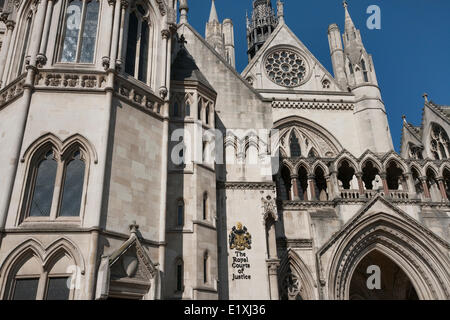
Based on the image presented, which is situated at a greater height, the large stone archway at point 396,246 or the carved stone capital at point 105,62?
the carved stone capital at point 105,62

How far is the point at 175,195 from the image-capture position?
532 inches

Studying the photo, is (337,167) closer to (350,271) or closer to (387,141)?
(350,271)

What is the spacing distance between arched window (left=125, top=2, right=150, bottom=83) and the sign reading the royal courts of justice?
6781mm

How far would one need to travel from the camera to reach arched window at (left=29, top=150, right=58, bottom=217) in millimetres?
10227

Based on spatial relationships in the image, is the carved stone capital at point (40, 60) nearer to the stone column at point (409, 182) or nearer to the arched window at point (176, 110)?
the arched window at point (176, 110)

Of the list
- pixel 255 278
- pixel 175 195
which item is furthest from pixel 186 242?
pixel 255 278

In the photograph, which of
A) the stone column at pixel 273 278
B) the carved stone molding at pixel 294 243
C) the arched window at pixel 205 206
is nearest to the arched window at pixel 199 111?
the arched window at pixel 205 206

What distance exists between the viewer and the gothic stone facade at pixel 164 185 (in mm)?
10094

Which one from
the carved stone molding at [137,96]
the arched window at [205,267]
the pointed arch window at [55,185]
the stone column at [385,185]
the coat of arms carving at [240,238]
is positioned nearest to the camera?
the pointed arch window at [55,185]

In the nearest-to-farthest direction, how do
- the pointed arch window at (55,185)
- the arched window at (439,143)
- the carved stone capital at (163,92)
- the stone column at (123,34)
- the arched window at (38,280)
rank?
the arched window at (38,280) → the pointed arch window at (55,185) → the stone column at (123,34) → the carved stone capital at (163,92) → the arched window at (439,143)

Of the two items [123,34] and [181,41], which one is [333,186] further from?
[123,34]

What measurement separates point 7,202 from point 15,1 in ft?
28.0

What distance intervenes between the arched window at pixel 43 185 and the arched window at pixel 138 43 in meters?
4.13

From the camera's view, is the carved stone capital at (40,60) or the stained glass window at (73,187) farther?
the carved stone capital at (40,60)
